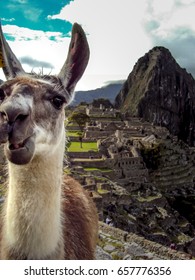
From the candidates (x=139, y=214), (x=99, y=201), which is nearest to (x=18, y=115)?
(x=99, y=201)

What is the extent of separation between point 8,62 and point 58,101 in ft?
0.99

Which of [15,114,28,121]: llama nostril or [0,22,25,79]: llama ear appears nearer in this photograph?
[15,114,28,121]: llama nostril

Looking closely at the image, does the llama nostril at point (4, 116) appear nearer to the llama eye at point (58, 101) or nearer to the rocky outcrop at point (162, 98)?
the llama eye at point (58, 101)

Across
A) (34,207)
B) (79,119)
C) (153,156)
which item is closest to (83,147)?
(79,119)

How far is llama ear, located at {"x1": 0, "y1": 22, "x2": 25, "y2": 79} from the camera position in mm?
1462

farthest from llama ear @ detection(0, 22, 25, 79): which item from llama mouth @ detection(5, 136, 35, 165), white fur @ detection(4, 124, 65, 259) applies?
llama mouth @ detection(5, 136, 35, 165)

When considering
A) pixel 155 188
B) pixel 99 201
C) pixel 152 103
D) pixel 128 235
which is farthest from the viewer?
pixel 152 103

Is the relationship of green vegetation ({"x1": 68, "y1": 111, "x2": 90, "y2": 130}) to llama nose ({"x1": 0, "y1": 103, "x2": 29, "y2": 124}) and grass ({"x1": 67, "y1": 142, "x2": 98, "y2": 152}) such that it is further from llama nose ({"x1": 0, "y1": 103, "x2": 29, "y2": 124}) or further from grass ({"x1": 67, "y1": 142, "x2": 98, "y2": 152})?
llama nose ({"x1": 0, "y1": 103, "x2": 29, "y2": 124})

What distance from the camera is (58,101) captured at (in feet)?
4.35

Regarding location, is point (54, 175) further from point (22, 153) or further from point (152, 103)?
point (152, 103)

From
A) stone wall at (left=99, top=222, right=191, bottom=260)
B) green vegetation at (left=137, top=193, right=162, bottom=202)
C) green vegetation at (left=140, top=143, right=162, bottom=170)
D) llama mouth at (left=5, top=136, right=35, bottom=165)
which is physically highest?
llama mouth at (left=5, top=136, right=35, bottom=165)
